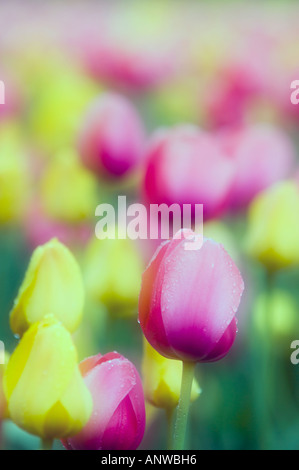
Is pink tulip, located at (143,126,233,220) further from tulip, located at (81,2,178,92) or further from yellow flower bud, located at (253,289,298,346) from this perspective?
tulip, located at (81,2,178,92)

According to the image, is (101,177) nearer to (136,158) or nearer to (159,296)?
(136,158)

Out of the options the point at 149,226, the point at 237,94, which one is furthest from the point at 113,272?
the point at 237,94

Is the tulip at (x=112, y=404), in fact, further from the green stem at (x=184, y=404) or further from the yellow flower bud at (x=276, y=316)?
the yellow flower bud at (x=276, y=316)

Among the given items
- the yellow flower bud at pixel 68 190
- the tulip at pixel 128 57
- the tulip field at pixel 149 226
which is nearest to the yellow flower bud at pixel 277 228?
the tulip field at pixel 149 226

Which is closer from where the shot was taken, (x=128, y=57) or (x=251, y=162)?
(x=251, y=162)

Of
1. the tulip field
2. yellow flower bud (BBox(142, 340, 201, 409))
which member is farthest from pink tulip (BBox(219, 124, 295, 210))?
yellow flower bud (BBox(142, 340, 201, 409))

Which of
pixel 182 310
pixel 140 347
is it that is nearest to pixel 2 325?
pixel 140 347

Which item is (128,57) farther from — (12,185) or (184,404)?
(184,404)
